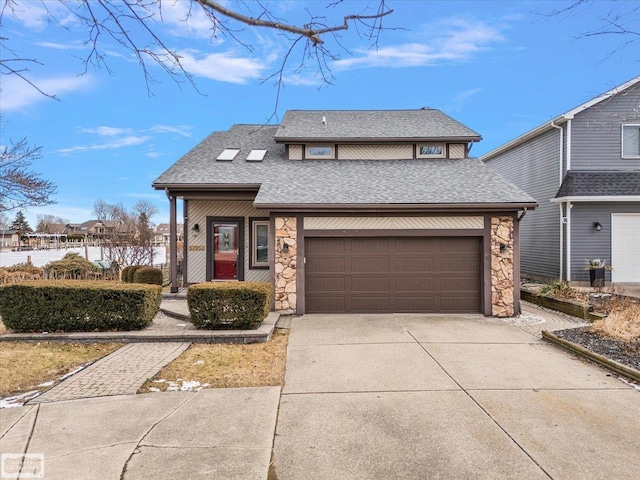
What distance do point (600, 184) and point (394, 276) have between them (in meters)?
8.47

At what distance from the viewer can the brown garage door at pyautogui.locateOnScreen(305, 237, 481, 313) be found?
30.1 ft

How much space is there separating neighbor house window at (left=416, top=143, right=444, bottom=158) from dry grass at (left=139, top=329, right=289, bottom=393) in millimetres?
8189

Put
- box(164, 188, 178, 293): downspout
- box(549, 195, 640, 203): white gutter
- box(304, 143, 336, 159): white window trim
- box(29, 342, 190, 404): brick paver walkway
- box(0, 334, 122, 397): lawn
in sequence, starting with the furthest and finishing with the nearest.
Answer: box(304, 143, 336, 159): white window trim, box(549, 195, 640, 203): white gutter, box(164, 188, 178, 293): downspout, box(0, 334, 122, 397): lawn, box(29, 342, 190, 404): brick paver walkway

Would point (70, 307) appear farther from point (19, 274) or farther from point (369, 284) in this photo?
point (19, 274)

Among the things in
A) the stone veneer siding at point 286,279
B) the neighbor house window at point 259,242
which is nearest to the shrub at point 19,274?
the neighbor house window at point 259,242

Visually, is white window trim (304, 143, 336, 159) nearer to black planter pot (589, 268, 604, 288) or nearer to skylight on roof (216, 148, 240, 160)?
skylight on roof (216, 148, 240, 160)

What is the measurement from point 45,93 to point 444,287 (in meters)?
8.58

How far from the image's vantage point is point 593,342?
6.32m

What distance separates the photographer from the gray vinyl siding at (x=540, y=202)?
1300cm

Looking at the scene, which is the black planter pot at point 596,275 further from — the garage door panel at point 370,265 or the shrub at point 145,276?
the shrub at point 145,276

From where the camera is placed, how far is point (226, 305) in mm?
6965

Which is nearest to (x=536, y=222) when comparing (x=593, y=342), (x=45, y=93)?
(x=593, y=342)

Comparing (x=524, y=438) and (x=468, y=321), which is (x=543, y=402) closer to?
(x=524, y=438)

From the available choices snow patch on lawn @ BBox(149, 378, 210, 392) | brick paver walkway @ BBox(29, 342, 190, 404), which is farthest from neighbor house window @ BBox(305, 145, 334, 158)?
snow patch on lawn @ BBox(149, 378, 210, 392)
